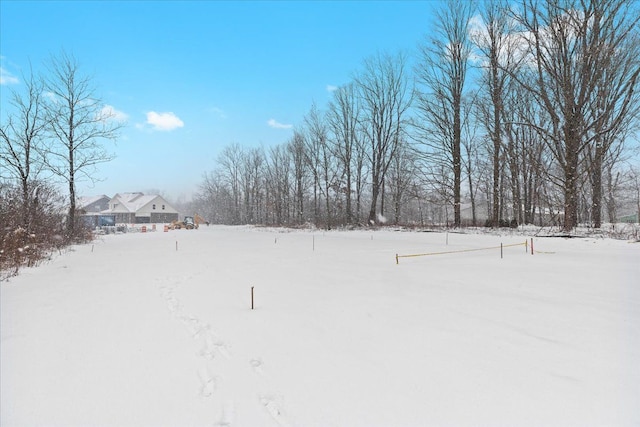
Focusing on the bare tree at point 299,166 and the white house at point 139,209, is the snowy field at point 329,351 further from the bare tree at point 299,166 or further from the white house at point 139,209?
the white house at point 139,209

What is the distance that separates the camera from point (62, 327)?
5277mm

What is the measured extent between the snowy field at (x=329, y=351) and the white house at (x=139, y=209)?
225 ft

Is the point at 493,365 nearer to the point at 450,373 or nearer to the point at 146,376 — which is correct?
the point at 450,373

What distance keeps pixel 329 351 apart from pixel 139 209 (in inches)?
3017

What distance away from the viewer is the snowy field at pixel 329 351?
9.98 feet

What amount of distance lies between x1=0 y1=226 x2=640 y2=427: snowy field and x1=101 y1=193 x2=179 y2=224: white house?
68528 millimetres

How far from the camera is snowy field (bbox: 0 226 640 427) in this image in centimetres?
304

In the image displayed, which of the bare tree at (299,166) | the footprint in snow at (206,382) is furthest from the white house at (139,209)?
the footprint in snow at (206,382)

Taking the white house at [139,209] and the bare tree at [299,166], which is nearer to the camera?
the bare tree at [299,166]

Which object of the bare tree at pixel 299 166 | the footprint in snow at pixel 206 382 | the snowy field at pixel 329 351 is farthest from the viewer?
the bare tree at pixel 299 166

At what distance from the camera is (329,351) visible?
4348mm

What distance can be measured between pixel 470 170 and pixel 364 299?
26070 mm

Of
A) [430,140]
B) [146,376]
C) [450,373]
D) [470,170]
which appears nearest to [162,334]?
[146,376]

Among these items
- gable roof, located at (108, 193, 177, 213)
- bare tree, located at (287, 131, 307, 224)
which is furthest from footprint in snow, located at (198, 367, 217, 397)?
gable roof, located at (108, 193, 177, 213)
